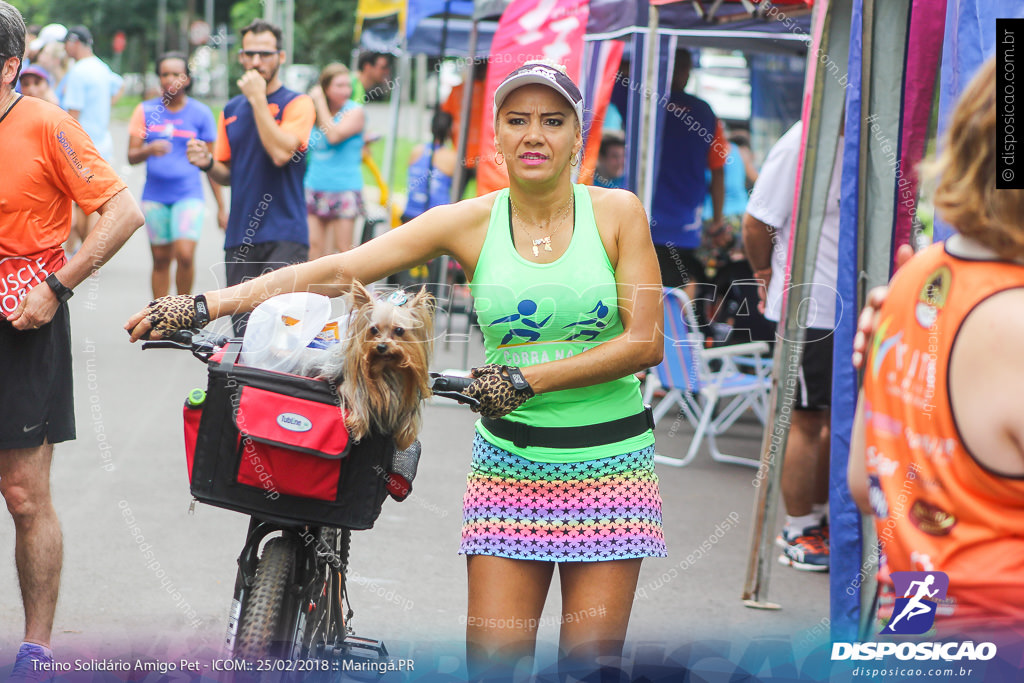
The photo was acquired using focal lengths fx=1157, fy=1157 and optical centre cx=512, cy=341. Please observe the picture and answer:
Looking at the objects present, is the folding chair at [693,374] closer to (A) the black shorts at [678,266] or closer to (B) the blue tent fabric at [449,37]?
(A) the black shorts at [678,266]

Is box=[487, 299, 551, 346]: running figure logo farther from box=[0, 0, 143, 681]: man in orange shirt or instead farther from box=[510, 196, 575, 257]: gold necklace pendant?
box=[0, 0, 143, 681]: man in orange shirt

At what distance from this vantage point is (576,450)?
2791 mm

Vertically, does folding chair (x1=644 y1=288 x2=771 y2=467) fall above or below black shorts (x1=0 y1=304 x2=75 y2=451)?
below

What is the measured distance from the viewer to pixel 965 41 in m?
3.02

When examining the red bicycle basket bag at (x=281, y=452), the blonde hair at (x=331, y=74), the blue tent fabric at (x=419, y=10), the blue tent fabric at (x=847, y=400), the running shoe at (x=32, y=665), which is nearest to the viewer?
the red bicycle basket bag at (x=281, y=452)

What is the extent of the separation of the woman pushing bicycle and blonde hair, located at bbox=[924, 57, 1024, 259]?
3.55 feet

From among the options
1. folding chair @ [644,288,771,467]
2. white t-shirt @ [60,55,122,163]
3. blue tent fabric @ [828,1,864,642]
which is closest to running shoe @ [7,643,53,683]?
blue tent fabric @ [828,1,864,642]

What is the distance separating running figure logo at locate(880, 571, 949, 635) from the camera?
180 centimetres

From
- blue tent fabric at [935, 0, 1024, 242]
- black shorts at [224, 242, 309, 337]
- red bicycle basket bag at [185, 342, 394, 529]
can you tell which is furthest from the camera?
black shorts at [224, 242, 309, 337]

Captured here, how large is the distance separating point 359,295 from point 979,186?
134 cm

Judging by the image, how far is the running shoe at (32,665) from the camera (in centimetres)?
343

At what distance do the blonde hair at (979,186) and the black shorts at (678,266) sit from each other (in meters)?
6.69

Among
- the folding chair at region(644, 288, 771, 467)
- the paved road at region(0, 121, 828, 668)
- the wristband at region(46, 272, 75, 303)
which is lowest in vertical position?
the paved road at region(0, 121, 828, 668)

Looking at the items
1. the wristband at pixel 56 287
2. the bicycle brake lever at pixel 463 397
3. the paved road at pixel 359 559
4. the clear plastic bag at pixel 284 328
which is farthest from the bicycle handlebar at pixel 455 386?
the wristband at pixel 56 287
